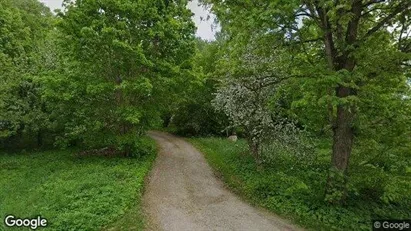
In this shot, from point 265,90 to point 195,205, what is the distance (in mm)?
6074

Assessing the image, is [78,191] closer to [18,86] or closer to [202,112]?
[18,86]

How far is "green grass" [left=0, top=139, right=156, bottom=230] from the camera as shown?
8.71 m

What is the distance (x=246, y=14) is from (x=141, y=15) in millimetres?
7406

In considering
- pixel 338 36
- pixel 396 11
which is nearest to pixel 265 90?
pixel 338 36

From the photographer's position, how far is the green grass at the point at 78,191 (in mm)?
8711

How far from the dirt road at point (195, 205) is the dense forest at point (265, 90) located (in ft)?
2.79

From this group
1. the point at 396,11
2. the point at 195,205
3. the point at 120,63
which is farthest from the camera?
the point at 120,63

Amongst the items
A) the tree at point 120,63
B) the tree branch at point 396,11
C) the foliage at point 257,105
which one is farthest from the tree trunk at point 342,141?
the tree at point 120,63

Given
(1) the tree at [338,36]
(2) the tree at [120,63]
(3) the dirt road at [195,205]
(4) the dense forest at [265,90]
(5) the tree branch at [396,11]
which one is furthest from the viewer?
(2) the tree at [120,63]

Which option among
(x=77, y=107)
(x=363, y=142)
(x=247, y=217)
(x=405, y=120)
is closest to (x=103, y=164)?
(x=77, y=107)

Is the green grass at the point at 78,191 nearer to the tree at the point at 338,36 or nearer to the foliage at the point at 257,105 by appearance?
the foliage at the point at 257,105

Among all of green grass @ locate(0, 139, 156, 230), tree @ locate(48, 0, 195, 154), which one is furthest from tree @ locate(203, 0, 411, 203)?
green grass @ locate(0, 139, 156, 230)

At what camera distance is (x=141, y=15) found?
14891mm

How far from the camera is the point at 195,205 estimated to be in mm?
10430
